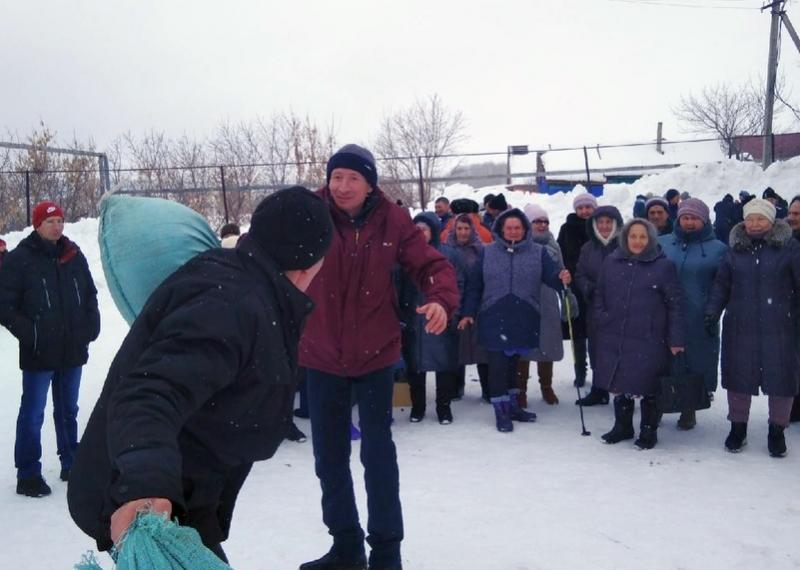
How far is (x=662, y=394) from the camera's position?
5.78 meters

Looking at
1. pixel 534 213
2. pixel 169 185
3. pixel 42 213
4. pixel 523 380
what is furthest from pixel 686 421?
pixel 169 185

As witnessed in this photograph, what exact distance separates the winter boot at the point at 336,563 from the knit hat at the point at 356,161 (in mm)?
1797

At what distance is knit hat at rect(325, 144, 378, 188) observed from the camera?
12.1 ft

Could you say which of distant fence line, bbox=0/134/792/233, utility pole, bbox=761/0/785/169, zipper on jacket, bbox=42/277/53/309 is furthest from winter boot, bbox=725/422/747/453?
utility pole, bbox=761/0/785/169

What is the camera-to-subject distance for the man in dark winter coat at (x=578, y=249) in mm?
7551

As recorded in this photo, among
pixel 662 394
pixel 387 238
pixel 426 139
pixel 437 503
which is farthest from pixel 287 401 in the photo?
pixel 426 139

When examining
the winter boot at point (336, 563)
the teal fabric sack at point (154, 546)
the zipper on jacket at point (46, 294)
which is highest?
the zipper on jacket at point (46, 294)

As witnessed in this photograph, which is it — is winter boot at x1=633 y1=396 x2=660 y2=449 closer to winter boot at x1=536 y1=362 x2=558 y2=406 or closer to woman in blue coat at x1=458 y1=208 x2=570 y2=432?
woman in blue coat at x1=458 y1=208 x2=570 y2=432

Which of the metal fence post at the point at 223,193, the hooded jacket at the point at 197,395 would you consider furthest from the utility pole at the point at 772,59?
the hooded jacket at the point at 197,395

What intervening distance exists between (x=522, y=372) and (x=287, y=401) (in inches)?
209

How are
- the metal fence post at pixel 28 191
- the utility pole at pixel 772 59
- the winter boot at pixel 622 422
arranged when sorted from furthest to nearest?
the utility pole at pixel 772 59 → the metal fence post at pixel 28 191 → the winter boot at pixel 622 422

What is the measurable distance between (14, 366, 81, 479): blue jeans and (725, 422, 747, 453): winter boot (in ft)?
15.6

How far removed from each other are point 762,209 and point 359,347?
3.54 meters

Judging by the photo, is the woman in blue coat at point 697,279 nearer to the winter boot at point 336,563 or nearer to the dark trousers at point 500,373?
the dark trousers at point 500,373
